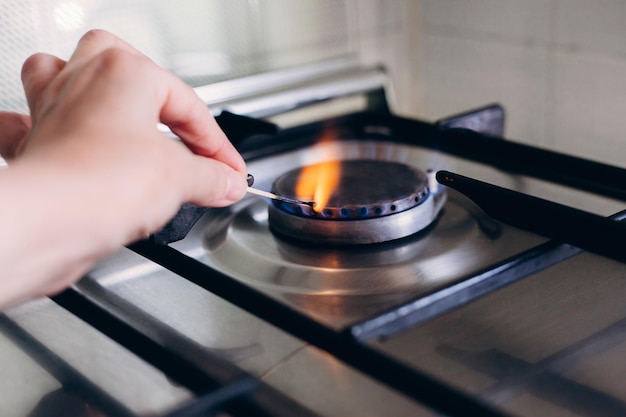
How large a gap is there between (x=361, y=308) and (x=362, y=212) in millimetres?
109

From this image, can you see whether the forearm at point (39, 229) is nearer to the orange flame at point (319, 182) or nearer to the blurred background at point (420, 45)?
the orange flame at point (319, 182)

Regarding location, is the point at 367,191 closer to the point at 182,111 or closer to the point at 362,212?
the point at 362,212

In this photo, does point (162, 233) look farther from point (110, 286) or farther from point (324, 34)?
point (324, 34)

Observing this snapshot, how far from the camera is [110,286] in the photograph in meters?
0.61

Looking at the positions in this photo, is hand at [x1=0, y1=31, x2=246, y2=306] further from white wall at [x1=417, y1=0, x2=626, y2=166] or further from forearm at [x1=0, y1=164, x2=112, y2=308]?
white wall at [x1=417, y1=0, x2=626, y2=166]

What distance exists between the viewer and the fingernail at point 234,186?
53 cm

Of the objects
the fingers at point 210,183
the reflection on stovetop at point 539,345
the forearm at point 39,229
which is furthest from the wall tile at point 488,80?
the forearm at point 39,229

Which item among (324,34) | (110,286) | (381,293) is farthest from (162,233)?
(324,34)

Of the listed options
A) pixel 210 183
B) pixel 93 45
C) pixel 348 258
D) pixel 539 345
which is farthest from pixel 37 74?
pixel 539 345

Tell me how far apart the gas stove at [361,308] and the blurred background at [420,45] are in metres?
0.15

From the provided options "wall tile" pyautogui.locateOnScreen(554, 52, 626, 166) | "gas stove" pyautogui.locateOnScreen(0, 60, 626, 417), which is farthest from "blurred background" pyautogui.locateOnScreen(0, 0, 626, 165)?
"gas stove" pyautogui.locateOnScreen(0, 60, 626, 417)

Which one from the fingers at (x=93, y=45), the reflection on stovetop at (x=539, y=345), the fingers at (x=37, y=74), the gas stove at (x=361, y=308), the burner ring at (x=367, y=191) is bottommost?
the reflection on stovetop at (x=539, y=345)

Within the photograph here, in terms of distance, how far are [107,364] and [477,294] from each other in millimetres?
236

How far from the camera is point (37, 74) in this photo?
1.83ft
